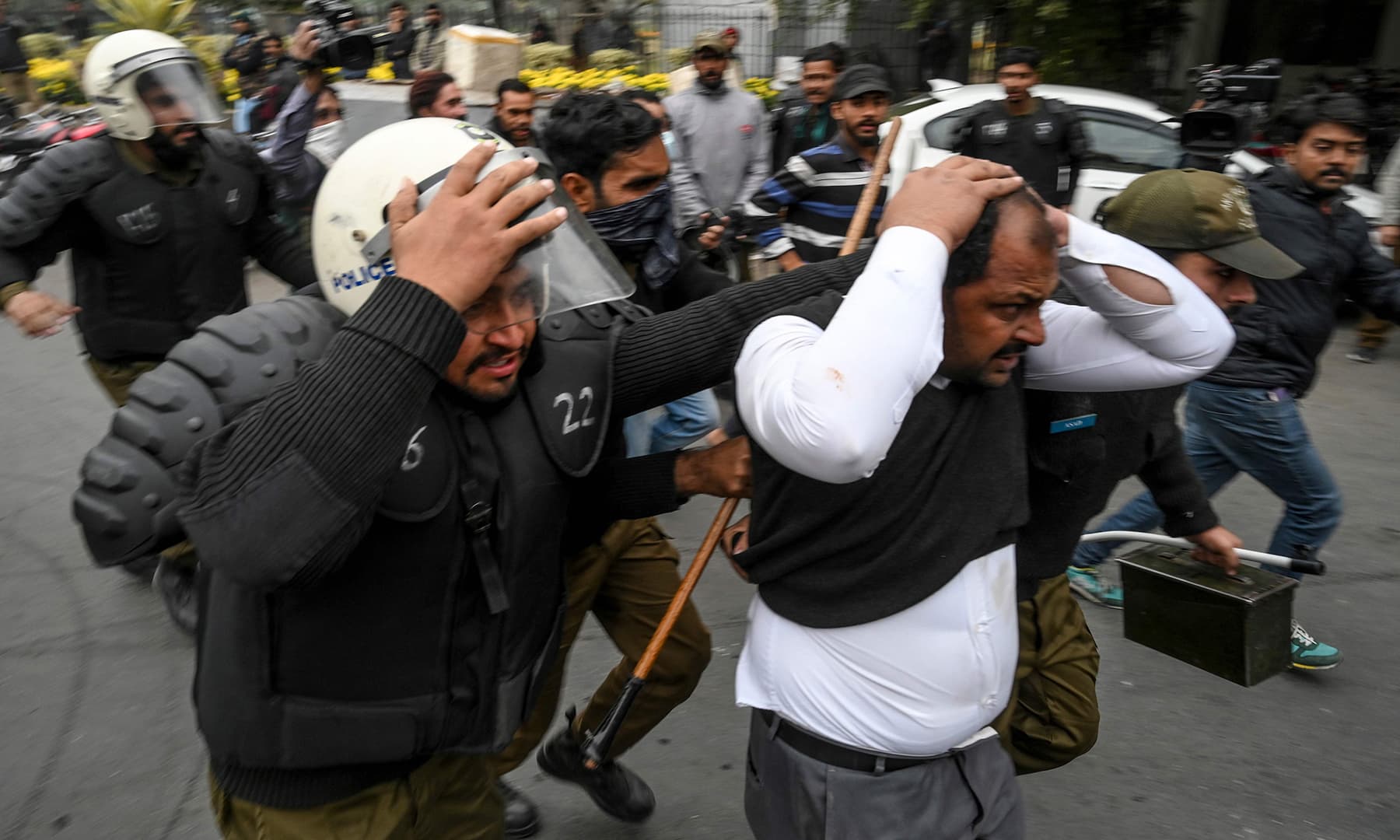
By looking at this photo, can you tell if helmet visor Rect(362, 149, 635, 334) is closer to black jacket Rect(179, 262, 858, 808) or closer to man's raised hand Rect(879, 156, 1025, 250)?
black jacket Rect(179, 262, 858, 808)

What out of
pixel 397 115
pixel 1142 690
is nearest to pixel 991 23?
pixel 397 115

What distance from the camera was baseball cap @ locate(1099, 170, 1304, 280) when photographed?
104 inches

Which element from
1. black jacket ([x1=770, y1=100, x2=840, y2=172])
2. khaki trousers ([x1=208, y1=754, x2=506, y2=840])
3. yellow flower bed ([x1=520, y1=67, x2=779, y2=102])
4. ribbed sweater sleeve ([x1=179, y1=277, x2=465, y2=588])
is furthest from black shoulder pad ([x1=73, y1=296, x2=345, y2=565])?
yellow flower bed ([x1=520, y1=67, x2=779, y2=102])

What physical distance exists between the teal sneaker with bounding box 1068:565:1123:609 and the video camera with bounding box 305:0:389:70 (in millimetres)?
5001

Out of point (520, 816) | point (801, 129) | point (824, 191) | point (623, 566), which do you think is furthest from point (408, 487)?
point (801, 129)

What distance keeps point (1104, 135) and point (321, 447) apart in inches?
285

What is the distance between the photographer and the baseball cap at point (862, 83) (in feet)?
17.1

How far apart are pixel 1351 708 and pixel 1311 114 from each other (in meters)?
1.94

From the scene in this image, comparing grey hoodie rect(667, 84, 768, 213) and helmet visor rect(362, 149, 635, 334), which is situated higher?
helmet visor rect(362, 149, 635, 334)

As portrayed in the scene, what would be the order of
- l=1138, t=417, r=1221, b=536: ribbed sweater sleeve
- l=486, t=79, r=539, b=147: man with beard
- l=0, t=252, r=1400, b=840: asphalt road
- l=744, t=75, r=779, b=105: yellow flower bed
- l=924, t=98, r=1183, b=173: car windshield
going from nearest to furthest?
l=1138, t=417, r=1221, b=536: ribbed sweater sleeve < l=0, t=252, r=1400, b=840: asphalt road < l=486, t=79, r=539, b=147: man with beard < l=924, t=98, r=1183, b=173: car windshield < l=744, t=75, r=779, b=105: yellow flower bed

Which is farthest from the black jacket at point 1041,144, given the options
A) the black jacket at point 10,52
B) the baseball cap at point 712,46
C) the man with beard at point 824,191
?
the black jacket at point 10,52

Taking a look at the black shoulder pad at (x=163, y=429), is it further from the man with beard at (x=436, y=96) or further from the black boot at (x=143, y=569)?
the man with beard at (x=436, y=96)

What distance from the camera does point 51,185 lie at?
3.64 m

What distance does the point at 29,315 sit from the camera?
352 centimetres
